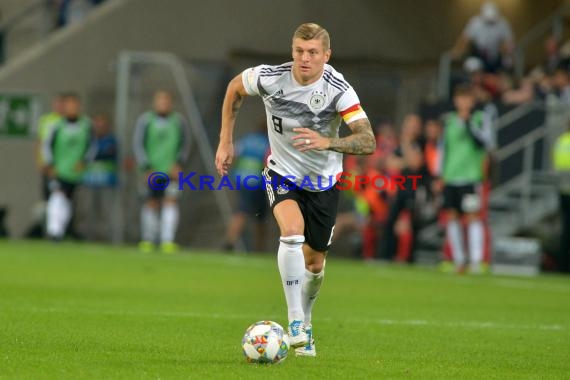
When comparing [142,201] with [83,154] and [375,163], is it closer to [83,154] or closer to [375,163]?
[83,154]

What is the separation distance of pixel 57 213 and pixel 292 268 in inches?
596

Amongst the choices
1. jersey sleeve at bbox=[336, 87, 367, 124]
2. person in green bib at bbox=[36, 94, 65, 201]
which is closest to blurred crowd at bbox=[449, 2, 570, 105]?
person in green bib at bbox=[36, 94, 65, 201]

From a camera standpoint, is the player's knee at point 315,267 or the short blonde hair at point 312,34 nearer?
the short blonde hair at point 312,34

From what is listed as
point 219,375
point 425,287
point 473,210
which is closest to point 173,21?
point 473,210

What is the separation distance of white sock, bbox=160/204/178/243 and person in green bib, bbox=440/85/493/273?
511 centimetres

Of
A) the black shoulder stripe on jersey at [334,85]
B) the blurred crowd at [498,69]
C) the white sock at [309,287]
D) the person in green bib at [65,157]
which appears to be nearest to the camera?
the black shoulder stripe on jersey at [334,85]

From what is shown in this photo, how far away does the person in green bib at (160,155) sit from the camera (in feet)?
75.0

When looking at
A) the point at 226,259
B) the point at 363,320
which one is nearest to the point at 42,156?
the point at 226,259

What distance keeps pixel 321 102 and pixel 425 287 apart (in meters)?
7.79

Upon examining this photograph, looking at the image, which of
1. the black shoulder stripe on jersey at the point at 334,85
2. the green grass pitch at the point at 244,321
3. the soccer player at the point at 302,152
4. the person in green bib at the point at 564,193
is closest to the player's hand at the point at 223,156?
the soccer player at the point at 302,152

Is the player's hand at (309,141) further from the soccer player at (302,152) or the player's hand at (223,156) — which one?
the player's hand at (223,156)

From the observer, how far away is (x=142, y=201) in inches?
981

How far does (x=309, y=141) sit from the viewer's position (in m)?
8.17

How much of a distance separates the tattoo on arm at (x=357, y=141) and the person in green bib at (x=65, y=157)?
15258 mm
